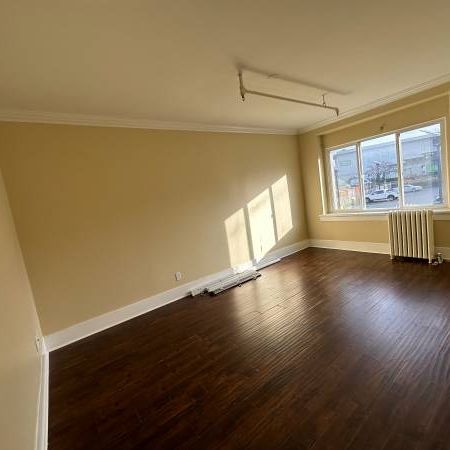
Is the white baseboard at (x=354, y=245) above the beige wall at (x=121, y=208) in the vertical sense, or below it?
below

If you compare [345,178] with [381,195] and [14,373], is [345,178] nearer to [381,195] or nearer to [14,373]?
[381,195]

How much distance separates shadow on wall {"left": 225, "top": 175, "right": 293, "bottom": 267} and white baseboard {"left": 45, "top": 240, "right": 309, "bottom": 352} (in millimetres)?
460

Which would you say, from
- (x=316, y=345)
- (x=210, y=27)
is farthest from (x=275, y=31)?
(x=316, y=345)

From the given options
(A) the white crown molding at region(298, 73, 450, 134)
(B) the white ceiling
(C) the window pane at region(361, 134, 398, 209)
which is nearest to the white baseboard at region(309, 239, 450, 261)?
(C) the window pane at region(361, 134, 398, 209)

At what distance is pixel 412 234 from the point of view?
13.4ft

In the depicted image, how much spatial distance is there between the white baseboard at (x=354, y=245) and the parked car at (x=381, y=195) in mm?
790

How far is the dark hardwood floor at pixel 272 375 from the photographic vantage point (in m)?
1.56

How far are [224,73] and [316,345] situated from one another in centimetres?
263

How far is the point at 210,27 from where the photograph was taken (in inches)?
72.2

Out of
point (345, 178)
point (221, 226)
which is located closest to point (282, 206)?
point (345, 178)

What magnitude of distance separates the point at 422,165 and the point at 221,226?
3302mm

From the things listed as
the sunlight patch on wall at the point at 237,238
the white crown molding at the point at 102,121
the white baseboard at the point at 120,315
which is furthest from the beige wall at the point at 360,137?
the white baseboard at the point at 120,315

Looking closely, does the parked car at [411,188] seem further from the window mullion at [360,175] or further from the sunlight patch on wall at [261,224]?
the sunlight patch on wall at [261,224]

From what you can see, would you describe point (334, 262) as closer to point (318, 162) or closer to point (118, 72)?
point (318, 162)
